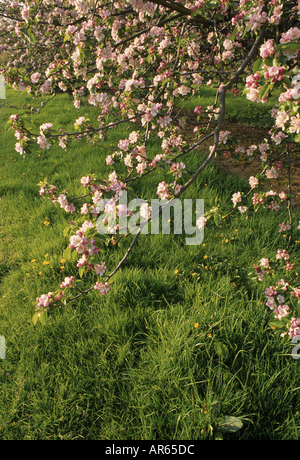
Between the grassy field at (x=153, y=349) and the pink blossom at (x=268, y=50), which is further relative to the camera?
the grassy field at (x=153, y=349)

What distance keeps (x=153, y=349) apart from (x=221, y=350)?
43cm

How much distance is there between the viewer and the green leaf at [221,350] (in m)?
1.61

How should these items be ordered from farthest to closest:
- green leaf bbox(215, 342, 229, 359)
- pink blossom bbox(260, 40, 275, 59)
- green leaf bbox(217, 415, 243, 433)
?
green leaf bbox(215, 342, 229, 359)
green leaf bbox(217, 415, 243, 433)
pink blossom bbox(260, 40, 275, 59)

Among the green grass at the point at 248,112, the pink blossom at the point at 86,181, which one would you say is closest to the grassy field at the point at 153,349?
the pink blossom at the point at 86,181

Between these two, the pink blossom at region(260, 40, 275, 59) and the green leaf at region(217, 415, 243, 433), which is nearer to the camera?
the pink blossom at region(260, 40, 275, 59)

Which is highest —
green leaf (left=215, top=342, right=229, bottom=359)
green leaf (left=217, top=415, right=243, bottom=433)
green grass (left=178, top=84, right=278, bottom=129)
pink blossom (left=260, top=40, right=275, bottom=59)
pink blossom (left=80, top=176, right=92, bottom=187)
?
green grass (left=178, top=84, right=278, bottom=129)

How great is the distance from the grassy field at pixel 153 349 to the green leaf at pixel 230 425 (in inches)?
1.1

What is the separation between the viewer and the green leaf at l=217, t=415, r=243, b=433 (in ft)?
4.37

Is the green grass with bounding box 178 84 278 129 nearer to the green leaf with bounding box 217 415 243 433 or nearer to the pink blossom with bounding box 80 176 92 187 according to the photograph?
the pink blossom with bounding box 80 176 92 187

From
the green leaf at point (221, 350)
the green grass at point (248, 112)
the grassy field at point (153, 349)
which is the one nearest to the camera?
the grassy field at point (153, 349)

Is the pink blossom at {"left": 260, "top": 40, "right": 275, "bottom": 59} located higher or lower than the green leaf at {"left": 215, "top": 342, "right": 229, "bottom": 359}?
higher

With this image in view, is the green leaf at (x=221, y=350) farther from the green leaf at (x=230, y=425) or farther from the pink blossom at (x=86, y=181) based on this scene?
the pink blossom at (x=86, y=181)

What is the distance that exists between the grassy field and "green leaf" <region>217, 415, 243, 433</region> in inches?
1.1

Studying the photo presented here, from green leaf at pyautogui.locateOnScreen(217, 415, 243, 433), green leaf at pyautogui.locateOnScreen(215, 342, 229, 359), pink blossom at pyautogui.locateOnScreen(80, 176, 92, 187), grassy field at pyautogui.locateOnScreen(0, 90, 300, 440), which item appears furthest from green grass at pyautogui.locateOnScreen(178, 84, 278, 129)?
green leaf at pyautogui.locateOnScreen(217, 415, 243, 433)
